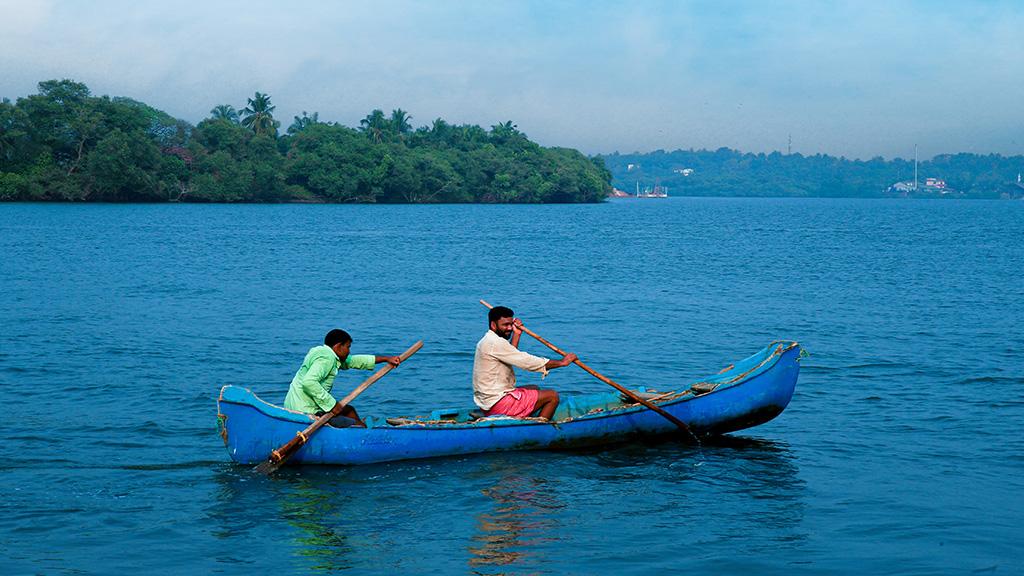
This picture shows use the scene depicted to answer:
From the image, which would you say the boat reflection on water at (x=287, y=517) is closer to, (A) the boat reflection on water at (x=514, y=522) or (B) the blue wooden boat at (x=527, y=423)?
(B) the blue wooden boat at (x=527, y=423)

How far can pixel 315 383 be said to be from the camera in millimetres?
10719

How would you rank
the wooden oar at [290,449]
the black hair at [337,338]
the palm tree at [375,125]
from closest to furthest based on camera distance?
the wooden oar at [290,449]
the black hair at [337,338]
the palm tree at [375,125]

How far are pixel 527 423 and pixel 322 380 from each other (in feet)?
7.58

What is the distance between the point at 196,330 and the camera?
20.8 metres

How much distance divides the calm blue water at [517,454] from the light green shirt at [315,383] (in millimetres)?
752

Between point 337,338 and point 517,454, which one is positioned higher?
point 337,338

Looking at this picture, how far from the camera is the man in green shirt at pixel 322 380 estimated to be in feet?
35.3

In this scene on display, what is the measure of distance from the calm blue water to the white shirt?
2.44 feet

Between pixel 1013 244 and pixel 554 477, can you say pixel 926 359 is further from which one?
pixel 1013 244

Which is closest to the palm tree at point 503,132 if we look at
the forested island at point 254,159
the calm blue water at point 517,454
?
the forested island at point 254,159

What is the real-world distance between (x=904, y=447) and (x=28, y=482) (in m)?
9.89

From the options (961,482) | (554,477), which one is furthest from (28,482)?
(961,482)

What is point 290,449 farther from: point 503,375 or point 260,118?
point 260,118

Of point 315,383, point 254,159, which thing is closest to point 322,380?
point 315,383
